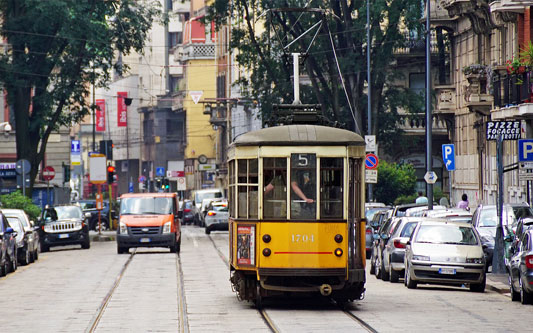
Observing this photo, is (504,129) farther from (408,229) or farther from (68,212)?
(68,212)

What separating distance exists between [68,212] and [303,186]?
26.7 m

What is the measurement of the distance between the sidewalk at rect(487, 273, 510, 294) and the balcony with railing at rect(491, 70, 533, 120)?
9067mm

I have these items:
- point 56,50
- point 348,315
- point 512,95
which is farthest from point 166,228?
point 348,315

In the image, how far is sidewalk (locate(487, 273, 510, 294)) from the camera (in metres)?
26.0

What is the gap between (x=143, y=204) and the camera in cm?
4238

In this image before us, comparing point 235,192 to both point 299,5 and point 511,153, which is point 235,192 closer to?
point 511,153

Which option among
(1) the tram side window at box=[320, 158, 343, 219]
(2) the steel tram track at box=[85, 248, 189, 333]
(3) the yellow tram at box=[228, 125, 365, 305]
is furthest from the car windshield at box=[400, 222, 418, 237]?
(1) the tram side window at box=[320, 158, 343, 219]

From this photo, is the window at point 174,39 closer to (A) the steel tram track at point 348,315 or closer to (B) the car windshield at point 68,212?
(B) the car windshield at point 68,212

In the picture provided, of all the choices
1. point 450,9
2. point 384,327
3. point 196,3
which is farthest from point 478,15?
point 196,3

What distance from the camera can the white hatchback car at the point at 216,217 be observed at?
60.7m

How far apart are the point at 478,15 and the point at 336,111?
7.94 meters

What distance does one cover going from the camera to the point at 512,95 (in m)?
40.8

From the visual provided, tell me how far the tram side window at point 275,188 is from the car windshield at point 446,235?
6.35 meters

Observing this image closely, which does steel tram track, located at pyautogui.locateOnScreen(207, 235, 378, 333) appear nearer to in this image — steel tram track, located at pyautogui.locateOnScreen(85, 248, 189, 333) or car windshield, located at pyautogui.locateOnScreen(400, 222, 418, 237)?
steel tram track, located at pyautogui.locateOnScreen(85, 248, 189, 333)
